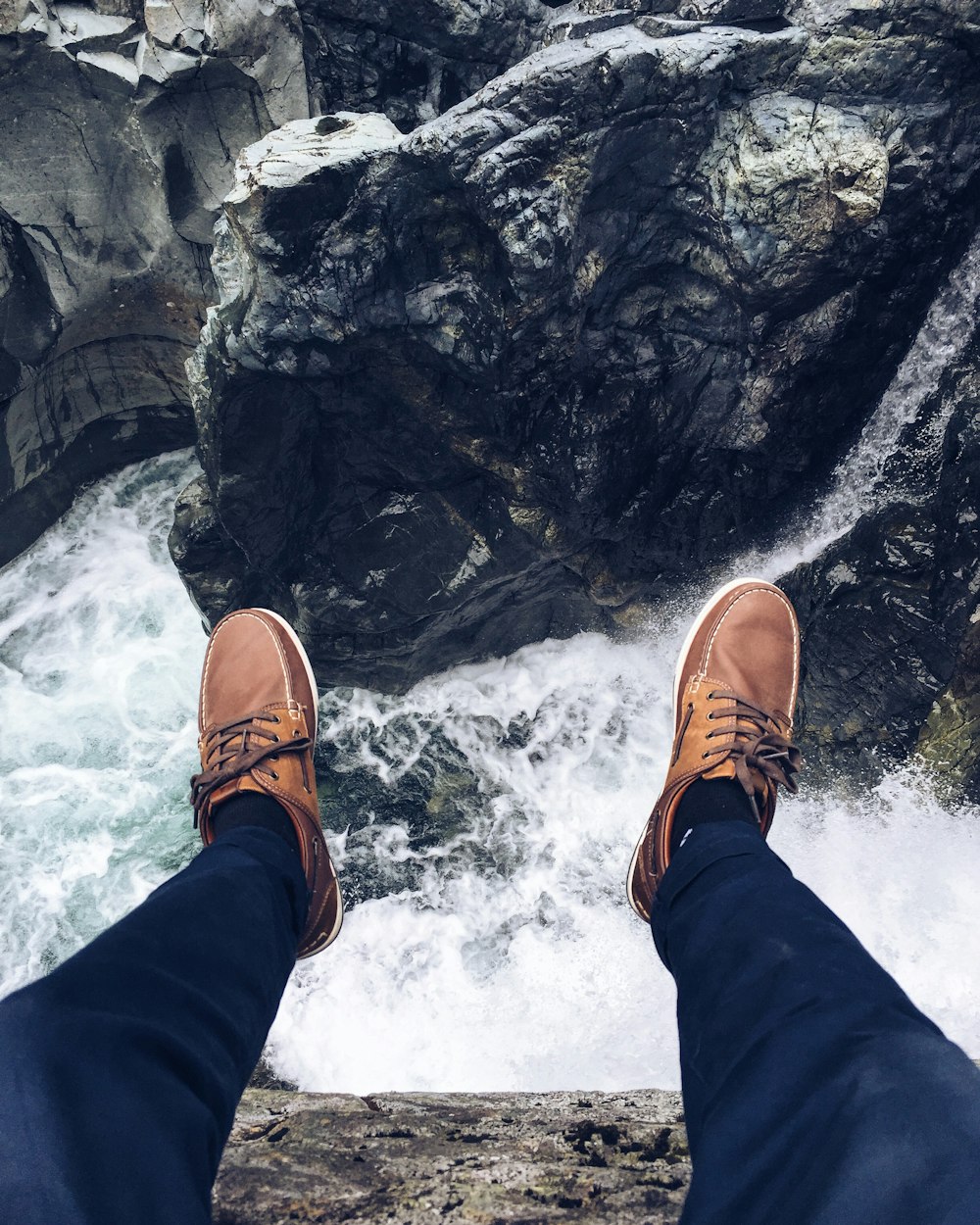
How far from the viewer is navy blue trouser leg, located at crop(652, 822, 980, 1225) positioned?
0.98 metres

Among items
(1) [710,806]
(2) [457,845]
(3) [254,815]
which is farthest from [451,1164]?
(2) [457,845]

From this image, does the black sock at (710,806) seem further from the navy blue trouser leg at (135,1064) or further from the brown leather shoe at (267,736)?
the navy blue trouser leg at (135,1064)

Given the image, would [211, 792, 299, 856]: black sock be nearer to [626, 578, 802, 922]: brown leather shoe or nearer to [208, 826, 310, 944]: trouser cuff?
[208, 826, 310, 944]: trouser cuff

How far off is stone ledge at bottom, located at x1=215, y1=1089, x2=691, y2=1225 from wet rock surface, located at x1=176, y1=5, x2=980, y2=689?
8.38ft

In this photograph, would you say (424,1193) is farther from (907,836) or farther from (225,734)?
(907,836)

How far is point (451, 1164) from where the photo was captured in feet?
5.26

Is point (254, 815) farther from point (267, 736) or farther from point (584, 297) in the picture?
point (584, 297)

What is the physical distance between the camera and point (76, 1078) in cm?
104

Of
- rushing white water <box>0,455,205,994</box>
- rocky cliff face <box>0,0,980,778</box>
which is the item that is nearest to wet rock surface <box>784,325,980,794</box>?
rocky cliff face <box>0,0,980,778</box>

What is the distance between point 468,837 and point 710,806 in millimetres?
2314

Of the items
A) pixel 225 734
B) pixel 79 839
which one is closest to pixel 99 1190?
pixel 225 734

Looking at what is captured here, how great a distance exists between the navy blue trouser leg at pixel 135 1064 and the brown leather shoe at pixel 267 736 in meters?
0.68

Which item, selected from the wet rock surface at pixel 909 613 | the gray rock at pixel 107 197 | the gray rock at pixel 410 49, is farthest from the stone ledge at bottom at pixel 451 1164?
the gray rock at pixel 107 197

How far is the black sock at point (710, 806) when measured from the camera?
229 centimetres
